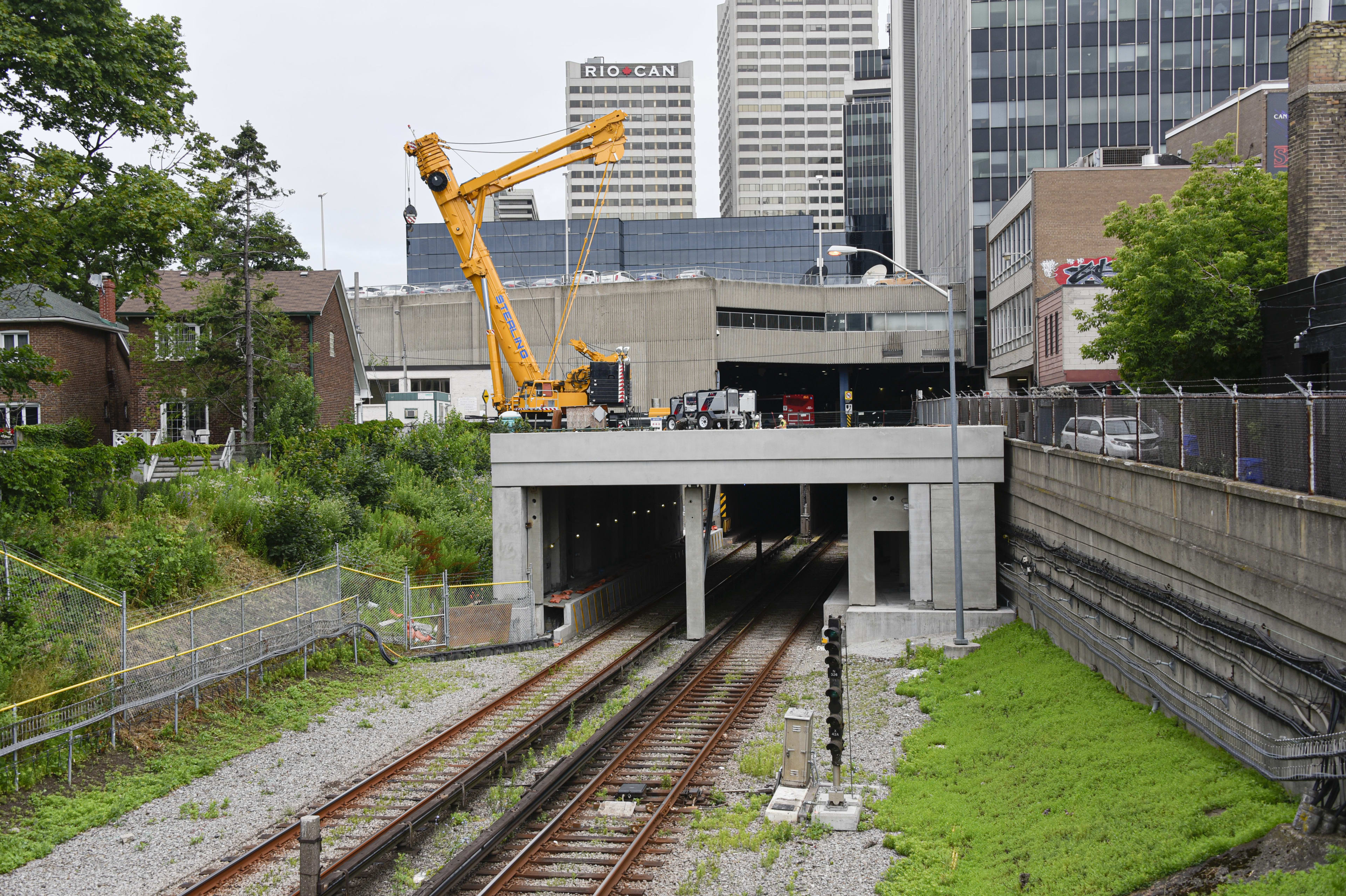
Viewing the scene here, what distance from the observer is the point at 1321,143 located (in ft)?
76.2

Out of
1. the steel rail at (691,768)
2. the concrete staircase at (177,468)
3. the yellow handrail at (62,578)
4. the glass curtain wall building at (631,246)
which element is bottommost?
the steel rail at (691,768)

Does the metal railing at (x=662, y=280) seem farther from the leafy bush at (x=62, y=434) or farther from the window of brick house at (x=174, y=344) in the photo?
the leafy bush at (x=62, y=434)

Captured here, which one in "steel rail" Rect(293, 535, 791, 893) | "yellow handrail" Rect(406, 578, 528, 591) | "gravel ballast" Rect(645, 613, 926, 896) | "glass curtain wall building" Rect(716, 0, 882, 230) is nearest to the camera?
"gravel ballast" Rect(645, 613, 926, 896)

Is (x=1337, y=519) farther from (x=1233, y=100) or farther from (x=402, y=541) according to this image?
(x=1233, y=100)

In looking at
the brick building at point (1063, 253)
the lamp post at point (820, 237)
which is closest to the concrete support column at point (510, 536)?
the brick building at point (1063, 253)

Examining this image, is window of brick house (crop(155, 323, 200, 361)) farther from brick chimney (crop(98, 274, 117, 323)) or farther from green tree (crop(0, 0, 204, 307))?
green tree (crop(0, 0, 204, 307))

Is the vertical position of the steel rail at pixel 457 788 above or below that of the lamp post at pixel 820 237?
below

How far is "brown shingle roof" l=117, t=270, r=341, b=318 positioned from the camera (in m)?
46.0

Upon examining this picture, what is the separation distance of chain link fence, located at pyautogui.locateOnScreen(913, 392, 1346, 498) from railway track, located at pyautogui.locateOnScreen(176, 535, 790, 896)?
488 inches

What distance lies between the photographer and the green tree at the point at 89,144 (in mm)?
20125

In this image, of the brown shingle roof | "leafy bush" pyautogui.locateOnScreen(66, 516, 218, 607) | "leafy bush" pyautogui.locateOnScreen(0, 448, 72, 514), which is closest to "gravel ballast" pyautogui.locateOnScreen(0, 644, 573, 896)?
"leafy bush" pyautogui.locateOnScreen(66, 516, 218, 607)

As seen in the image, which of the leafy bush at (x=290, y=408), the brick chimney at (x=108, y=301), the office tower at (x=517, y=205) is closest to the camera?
the leafy bush at (x=290, y=408)

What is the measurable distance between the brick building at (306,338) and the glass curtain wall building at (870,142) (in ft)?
397

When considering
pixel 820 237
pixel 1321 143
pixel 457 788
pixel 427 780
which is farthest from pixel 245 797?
pixel 820 237
